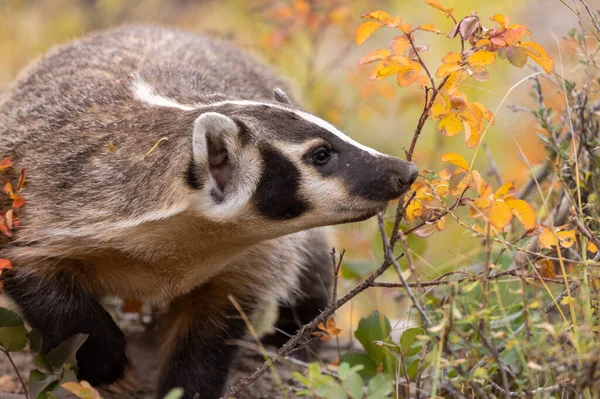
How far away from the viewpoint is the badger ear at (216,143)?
2.89m

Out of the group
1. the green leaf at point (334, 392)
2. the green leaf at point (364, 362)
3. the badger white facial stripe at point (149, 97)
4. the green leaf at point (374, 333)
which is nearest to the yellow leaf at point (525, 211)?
the green leaf at point (334, 392)

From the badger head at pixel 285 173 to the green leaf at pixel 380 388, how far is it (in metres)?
0.60

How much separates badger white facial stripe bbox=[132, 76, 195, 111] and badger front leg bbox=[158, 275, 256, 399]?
813 mm

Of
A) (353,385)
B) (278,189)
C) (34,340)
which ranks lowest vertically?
(34,340)

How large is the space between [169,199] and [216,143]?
261 millimetres

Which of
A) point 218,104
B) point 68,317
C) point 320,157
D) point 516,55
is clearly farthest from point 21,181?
point 516,55

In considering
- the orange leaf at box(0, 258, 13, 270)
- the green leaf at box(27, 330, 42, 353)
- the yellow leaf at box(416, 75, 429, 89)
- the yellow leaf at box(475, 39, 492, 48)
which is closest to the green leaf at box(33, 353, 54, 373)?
the green leaf at box(27, 330, 42, 353)

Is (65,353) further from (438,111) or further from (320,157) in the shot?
(438,111)

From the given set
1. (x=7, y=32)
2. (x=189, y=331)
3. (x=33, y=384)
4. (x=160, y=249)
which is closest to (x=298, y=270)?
(x=189, y=331)

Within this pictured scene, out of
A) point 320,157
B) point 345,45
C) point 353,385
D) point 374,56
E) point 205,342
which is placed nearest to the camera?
point 353,385

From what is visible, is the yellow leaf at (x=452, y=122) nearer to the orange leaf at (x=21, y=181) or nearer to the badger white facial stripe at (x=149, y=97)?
the badger white facial stripe at (x=149, y=97)

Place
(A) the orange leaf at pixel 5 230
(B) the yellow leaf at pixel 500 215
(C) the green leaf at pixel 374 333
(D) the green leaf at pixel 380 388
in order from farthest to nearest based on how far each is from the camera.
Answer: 1. (C) the green leaf at pixel 374 333
2. (A) the orange leaf at pixel 5 230
3. (B) the yellow leaf at pixel 500 215
4. (D) the green leaf at pixel 380 388

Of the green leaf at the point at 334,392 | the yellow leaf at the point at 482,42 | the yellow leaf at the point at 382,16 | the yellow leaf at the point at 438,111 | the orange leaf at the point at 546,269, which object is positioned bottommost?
the green leaf at the point at 334,392

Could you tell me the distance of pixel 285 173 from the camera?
2.97 metres
